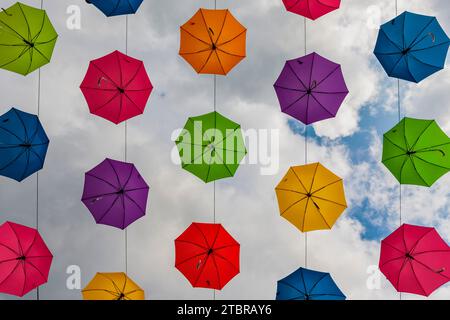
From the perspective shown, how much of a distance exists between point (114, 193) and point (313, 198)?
627 centimetres

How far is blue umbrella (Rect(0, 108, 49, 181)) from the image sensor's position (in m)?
14.3

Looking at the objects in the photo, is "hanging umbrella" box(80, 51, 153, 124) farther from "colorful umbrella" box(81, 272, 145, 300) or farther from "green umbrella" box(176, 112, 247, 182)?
"colorful umbrella" box(81, 272, 145, 300)

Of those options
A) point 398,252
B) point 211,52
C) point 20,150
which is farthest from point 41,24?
point 398,252

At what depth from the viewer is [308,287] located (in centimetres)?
1391

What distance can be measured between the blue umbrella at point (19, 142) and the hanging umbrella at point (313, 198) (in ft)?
26.3

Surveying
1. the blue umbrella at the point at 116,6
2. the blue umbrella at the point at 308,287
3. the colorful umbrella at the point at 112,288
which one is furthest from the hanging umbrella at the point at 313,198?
the blue umbrella at the point at 116,6

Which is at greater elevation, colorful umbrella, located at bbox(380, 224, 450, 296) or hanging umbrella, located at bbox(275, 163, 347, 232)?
hanging umbrella, located at bbox(275, 163, 347, 232)

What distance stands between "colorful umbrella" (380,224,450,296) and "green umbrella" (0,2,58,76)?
40.1 ft

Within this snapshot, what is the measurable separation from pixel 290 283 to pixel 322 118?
5.21 meters

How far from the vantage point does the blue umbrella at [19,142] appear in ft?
47.0

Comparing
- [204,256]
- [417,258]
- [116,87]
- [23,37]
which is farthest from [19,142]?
[417,258]

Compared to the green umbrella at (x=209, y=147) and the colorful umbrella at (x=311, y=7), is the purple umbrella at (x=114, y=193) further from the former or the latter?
the colorful umbrella at (x=311, y=7)

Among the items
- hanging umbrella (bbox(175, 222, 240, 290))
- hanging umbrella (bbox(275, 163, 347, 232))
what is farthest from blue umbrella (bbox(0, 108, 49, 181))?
hanging umbrella (bbox(275, 163, 347, 232))

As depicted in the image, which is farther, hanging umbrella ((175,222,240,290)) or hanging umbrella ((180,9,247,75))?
hanging umbrella ((180,9,247,75))
